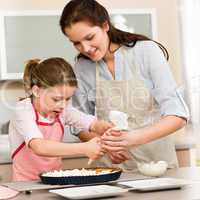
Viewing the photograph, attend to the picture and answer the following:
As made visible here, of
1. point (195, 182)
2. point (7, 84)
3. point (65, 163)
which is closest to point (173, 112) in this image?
point (195, 182)

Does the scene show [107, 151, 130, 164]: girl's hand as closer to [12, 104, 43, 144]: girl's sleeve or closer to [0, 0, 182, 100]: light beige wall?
[12, 104, 43, 144]: girl's sleeve

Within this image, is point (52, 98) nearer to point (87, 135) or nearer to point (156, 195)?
point (87, 135)

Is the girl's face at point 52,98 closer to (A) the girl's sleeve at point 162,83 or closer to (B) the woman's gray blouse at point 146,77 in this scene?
(B) the woman's gray blouse at point 146,77

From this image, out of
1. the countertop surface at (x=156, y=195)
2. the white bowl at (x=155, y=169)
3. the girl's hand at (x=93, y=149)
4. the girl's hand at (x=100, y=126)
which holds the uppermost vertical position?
the girl's hand at (x=100, y=126)

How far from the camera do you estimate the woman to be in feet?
6.42

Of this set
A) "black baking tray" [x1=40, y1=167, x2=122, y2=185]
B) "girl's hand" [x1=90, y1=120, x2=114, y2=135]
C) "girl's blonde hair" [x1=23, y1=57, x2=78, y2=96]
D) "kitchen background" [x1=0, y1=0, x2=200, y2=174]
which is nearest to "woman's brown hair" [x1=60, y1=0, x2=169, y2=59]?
"girl's blonde hair" [x1=23, y1=57, x2=78, y2=96]

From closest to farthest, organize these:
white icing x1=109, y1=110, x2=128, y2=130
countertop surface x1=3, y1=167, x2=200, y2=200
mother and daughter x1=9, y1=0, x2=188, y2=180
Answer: countertop surface x1=3, y1=167, x2=200, y2=200 < white icing x1=109, y1=110, x2=128, y2=130 < mother and daughter x1=9, y1=0, x2=188, y2=180

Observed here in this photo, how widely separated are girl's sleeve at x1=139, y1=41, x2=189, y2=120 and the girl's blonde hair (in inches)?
12.4

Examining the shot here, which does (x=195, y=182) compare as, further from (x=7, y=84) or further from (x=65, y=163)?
(x=7, y=84)

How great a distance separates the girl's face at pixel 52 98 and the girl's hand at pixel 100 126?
0.53 feet

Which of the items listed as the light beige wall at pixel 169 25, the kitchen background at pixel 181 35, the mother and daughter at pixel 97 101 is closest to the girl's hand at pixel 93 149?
the mother and daughter at pixel 97 101

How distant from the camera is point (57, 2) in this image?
304cm

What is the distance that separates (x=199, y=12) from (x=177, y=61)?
1.14 ft

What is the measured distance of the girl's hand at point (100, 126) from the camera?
206 cm
